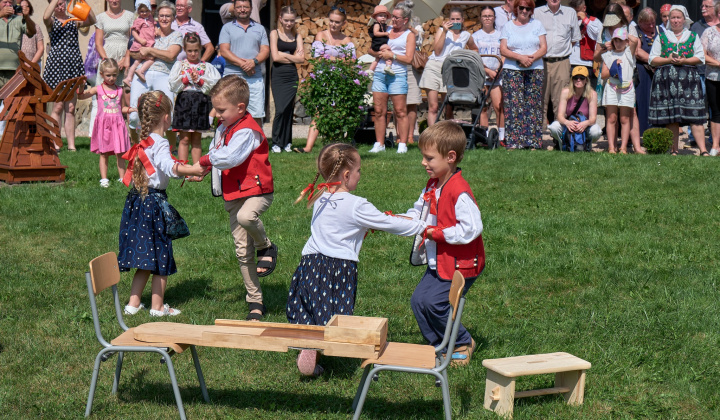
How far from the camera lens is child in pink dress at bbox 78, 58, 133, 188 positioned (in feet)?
33.4

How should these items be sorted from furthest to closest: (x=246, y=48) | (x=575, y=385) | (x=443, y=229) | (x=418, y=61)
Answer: (x=418, y=61) < (x=246, y=48) < (x=443, y=229) < (x=575, y=385)

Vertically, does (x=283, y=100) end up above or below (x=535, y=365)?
above

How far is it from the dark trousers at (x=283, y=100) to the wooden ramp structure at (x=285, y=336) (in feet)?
27.1

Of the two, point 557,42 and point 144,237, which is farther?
point 557,42

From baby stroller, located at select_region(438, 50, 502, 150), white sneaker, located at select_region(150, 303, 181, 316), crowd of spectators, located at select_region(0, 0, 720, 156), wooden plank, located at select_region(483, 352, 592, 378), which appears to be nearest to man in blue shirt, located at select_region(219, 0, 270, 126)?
crowd of spectators, located at select_region(0, 0, 720, 156)

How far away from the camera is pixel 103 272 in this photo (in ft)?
15.0

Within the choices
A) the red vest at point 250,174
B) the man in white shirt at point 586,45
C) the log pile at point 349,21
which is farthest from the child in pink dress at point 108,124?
the log pile at point 349,21

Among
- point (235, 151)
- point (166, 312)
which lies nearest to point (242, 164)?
point (235, 151)

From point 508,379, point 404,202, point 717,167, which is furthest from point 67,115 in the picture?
point 508,379

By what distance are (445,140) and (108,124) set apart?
6.35 metres

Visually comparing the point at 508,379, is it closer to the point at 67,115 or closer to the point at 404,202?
the point at 404,202

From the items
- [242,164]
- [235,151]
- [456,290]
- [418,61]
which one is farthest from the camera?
[418,61]

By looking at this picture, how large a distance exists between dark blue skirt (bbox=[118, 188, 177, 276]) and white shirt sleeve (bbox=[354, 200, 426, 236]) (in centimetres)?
185

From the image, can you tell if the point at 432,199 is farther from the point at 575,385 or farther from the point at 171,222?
the point at 171,222
